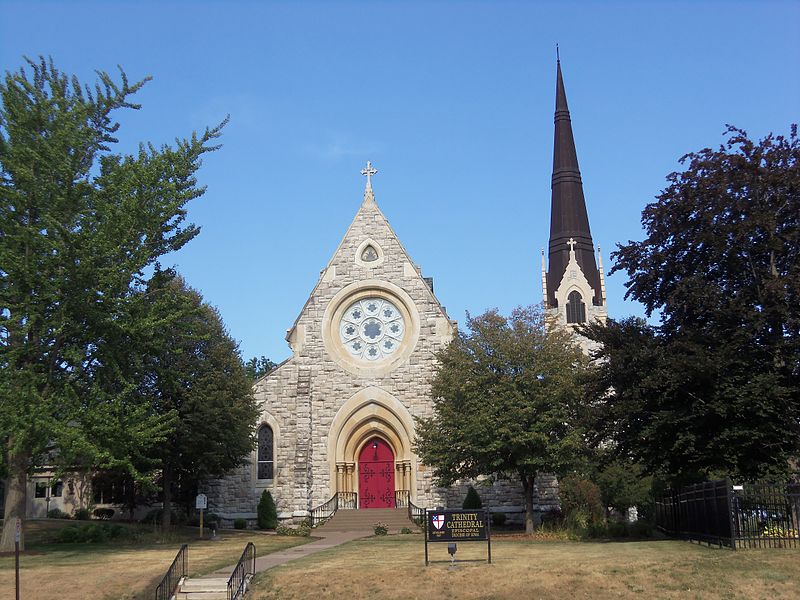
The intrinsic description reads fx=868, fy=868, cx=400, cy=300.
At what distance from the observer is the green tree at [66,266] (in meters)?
21.2

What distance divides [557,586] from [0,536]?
51.7 feet

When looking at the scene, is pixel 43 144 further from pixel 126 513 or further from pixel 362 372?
pixel 126 513

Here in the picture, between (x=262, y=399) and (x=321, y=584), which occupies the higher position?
(x=262, y=399)

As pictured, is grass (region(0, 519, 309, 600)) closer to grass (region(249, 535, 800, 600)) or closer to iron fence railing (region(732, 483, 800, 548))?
grass (region(249, 535, 800, 600))

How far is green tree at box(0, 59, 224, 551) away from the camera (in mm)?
21156

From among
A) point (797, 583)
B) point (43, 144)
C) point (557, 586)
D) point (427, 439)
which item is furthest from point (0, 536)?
point (797, 583)

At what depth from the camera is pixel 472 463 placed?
27.5 m

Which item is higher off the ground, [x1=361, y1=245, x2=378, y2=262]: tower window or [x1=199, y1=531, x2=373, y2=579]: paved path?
[x1=361, y1=245, x2=378, y2=262]: tower window

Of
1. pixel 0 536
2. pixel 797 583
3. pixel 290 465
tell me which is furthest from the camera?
pixel 290 465

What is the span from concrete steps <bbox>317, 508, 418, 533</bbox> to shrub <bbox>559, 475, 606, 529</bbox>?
5.55 meters

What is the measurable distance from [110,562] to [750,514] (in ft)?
47.5

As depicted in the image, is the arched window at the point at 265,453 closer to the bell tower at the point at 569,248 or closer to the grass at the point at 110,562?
the grass at the point at 110,562

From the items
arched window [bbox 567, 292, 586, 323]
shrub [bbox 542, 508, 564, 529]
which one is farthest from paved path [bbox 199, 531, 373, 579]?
arched window [bbox 567, 292, 586, 323]

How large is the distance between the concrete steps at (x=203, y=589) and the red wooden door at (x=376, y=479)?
57.1 ft
